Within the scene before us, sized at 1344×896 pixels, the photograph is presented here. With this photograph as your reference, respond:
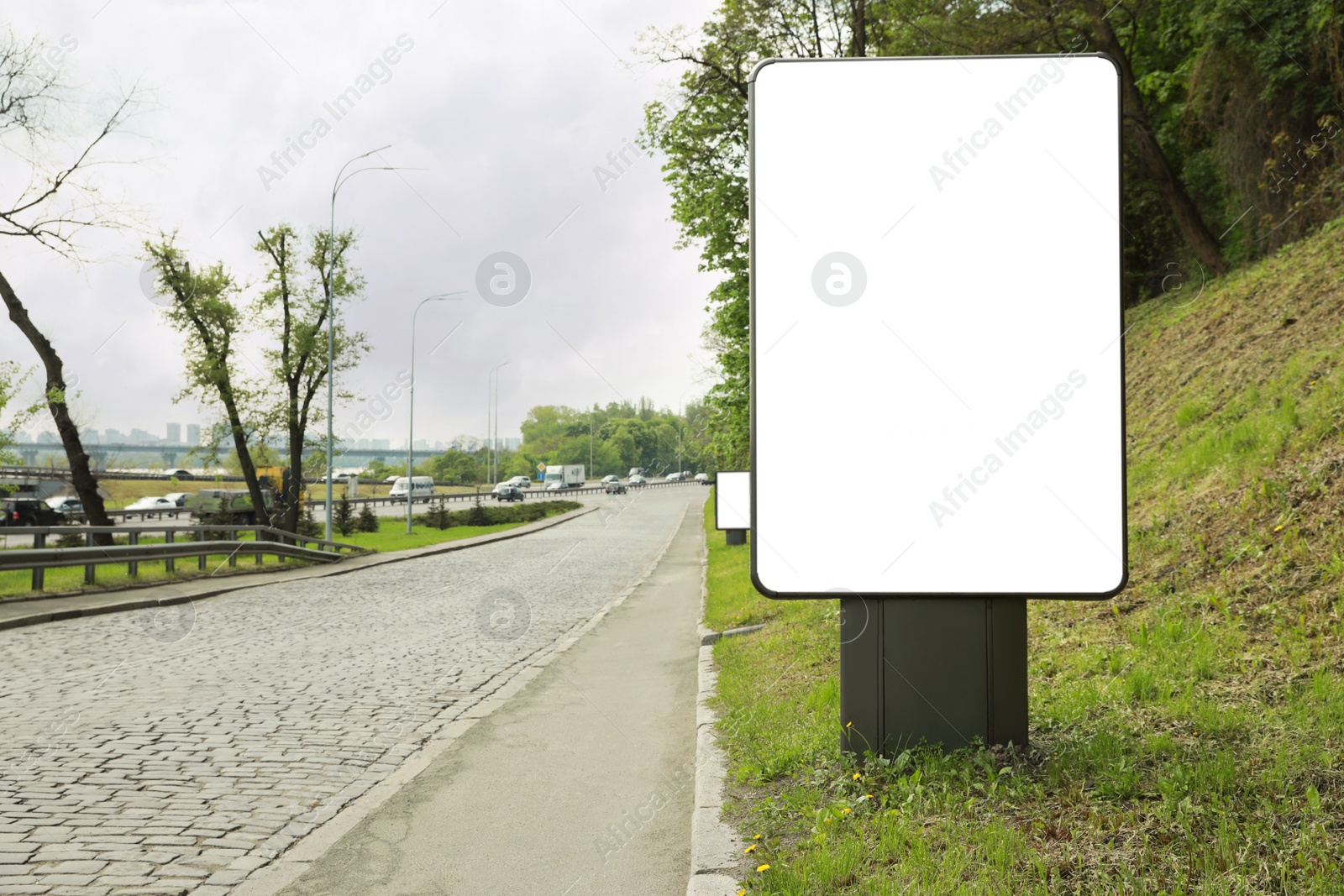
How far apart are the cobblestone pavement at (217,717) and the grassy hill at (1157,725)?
8.18 feet

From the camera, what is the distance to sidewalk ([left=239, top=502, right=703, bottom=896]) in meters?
4.02

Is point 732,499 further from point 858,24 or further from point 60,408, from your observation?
point 60,408

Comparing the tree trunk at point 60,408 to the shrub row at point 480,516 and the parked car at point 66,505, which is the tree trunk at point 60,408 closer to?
the shrub row at point 480,516

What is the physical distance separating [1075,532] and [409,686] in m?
6.42

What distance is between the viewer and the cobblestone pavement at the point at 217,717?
4387mm

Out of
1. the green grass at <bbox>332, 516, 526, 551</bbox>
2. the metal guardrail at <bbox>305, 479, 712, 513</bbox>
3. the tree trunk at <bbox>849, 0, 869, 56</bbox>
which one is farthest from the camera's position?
the metal guardrail at <bbox>305, 479, 712, 513</bbox>

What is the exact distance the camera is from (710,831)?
420 cm

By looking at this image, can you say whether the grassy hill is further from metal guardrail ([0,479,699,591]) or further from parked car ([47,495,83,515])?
parked car ([47,495,83,515])

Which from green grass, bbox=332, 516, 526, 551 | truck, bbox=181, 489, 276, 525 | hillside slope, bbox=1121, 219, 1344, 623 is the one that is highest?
hillside slope, bbox=1121, 219, 1344, 623

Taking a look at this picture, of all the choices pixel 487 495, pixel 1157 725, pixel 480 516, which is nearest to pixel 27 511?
pixel 480 516

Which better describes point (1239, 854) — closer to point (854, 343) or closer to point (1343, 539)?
point (854, 343)

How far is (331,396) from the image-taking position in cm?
2944

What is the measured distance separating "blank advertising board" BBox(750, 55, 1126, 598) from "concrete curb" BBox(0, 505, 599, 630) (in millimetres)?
12279

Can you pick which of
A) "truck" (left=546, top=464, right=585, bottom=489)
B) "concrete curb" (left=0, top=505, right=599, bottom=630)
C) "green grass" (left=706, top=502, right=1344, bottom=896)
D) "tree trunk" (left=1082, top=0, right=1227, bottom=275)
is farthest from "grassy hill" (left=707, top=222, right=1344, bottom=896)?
"truck" (left=546, top=464, right=585, bottom=489)
